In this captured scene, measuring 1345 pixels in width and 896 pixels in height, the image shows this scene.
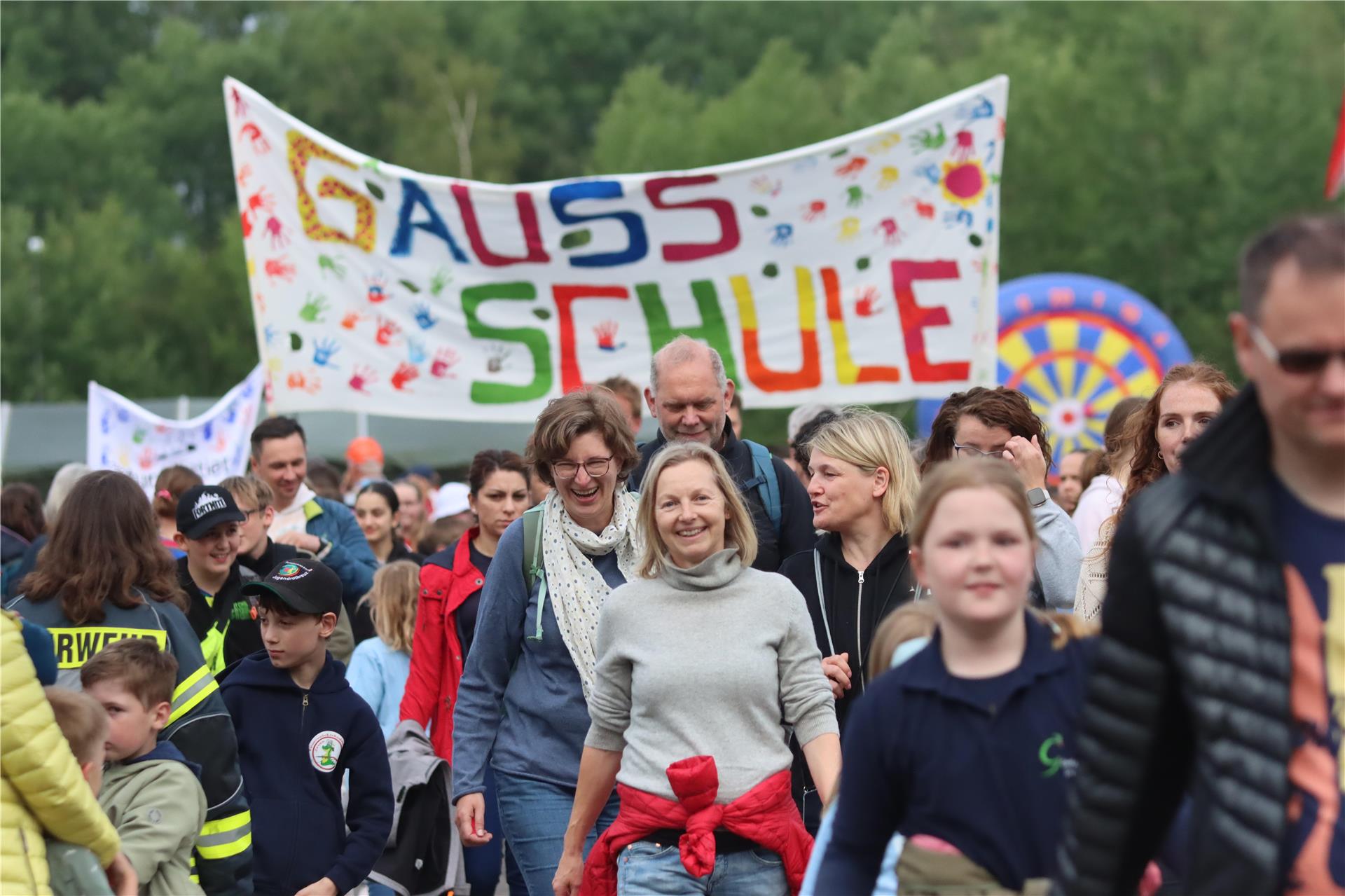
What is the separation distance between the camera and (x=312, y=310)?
10.4 m

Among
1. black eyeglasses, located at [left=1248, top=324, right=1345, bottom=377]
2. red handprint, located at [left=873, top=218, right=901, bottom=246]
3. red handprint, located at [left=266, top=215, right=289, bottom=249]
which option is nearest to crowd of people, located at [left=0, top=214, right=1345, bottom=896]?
black eyeglasses, located at [left=1248, top=324, right=1345, bottom=377]

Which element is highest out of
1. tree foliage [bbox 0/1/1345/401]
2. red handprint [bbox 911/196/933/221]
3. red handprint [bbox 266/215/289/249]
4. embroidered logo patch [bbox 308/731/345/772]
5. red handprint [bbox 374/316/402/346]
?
tree foliage [bbox 0/1/1345/401]

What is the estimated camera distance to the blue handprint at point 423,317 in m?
10.4

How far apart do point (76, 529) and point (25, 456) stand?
1712 centimetres

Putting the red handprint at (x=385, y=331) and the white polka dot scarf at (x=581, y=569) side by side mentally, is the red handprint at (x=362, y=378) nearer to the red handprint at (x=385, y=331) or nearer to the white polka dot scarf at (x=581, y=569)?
the red handprint at (x=385, y=331)

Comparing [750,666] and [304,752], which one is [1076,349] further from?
[750,666]

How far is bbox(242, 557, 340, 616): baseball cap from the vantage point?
578 cm

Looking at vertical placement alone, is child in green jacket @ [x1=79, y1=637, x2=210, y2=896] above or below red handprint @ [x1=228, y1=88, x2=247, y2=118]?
below

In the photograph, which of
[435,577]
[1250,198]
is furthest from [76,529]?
[1250,198]

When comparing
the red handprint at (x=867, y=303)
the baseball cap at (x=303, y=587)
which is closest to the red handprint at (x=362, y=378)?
the red handprint at (x=867, y=303)

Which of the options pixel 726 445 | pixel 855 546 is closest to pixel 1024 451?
pixel 855 546

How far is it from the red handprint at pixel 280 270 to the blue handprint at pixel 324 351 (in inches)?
17.5

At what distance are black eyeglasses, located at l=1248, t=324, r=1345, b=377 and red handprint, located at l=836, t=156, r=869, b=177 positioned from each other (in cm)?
796

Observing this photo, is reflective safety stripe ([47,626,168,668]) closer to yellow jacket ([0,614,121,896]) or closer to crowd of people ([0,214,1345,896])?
crowd of people ([0,214,1345,896])
